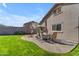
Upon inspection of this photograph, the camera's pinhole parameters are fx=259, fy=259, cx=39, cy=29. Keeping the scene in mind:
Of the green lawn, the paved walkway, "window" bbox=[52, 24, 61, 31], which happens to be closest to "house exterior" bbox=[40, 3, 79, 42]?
"window" bbox=[52, 24, 61, 31]

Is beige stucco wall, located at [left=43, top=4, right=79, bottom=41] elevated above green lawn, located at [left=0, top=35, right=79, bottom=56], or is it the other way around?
beige stucco wall, located at [left=43, top=4, right=79, bottom=41]

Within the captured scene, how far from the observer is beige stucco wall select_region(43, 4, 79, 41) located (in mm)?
3455

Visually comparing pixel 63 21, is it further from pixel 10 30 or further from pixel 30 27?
pixel 10 30

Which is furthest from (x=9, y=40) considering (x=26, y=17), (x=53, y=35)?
(x=53, y=35)

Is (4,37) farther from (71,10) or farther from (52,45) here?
(71,10)

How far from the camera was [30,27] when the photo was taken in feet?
11.5

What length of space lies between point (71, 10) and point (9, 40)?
0.92 metres

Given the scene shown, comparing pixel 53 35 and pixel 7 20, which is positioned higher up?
pixel 7 20

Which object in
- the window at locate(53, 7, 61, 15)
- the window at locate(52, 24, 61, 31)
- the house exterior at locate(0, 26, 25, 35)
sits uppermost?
the window at locate(53, 7, 61, 15)

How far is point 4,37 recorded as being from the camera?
3438 millimetres

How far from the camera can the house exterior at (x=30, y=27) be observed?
3.48 meters

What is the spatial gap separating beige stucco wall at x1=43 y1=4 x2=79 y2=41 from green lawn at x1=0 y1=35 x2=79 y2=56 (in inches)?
8.4

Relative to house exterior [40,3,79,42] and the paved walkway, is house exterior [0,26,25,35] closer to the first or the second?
the paved walkway

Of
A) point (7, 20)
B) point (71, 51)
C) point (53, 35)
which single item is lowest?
point (71, 51)
